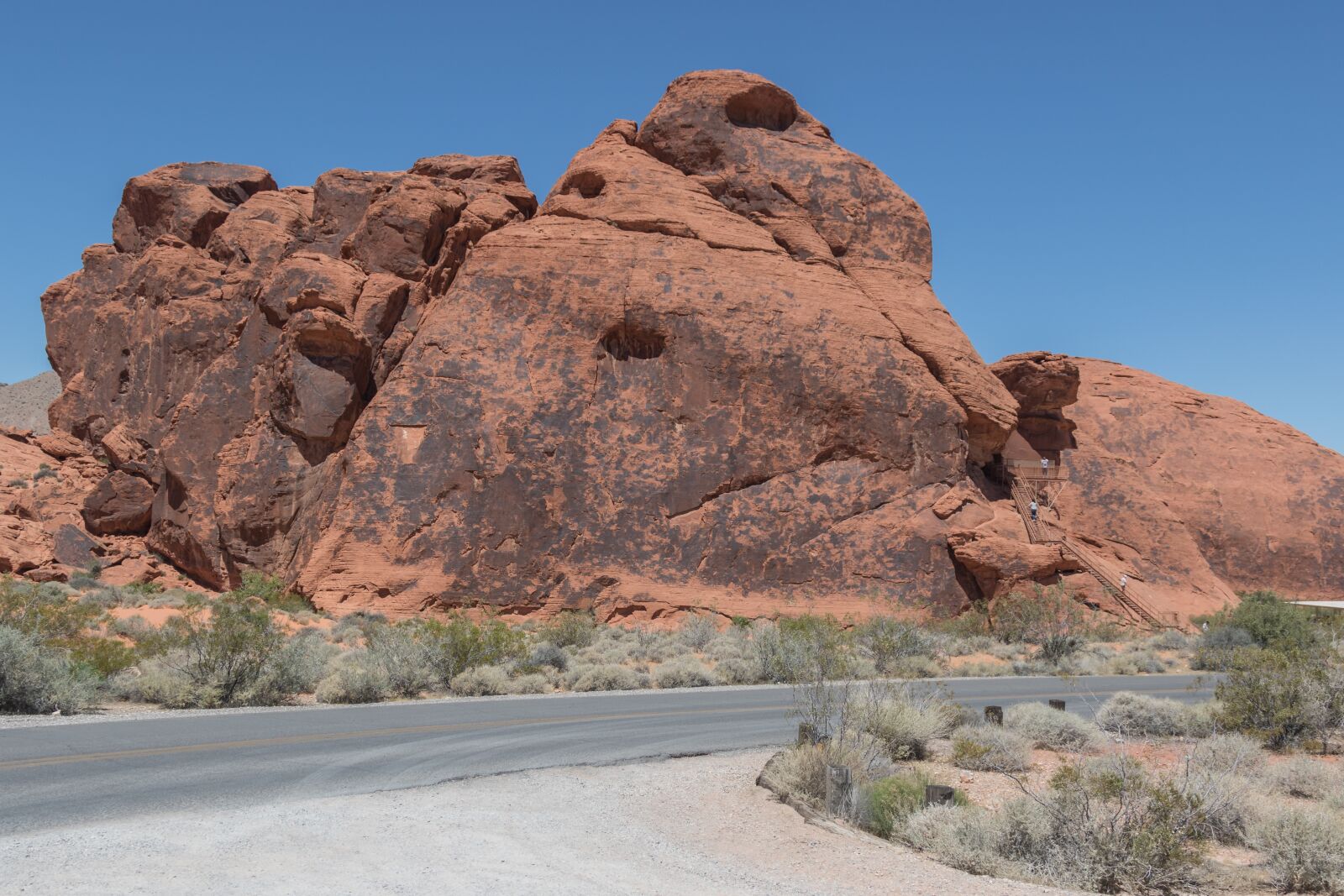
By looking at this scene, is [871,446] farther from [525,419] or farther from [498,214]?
[498,214]

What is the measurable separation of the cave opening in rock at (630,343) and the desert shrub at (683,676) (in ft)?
42.0

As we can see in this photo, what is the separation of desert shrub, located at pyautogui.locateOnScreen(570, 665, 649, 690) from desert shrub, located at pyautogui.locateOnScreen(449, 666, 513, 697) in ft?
5.11

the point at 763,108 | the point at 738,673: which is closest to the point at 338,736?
the point at 738,673

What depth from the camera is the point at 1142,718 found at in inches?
556

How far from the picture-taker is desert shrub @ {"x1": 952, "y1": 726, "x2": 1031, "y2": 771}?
11828mm

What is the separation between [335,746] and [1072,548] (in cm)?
2916

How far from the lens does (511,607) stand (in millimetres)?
28844

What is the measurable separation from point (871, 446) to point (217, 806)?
85.1 ft

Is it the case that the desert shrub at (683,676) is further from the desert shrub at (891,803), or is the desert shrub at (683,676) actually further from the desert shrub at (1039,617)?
the desert shrub at (891,803)

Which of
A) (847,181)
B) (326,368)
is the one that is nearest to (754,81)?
(847,181)

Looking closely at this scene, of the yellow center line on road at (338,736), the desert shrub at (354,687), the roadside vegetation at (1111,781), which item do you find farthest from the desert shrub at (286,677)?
the roadside vegetation at (1111,781)

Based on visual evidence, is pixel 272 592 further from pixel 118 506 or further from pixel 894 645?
pixel 894 645

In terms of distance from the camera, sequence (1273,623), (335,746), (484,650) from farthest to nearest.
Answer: (1273,623) → (484,650) → (335,746)

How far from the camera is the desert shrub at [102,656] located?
54.2 feet
